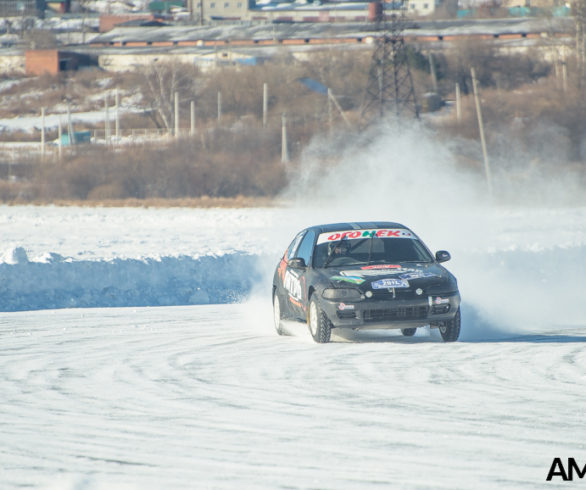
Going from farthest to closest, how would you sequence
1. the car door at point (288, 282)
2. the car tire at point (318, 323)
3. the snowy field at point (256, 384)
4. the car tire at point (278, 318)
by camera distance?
the car tire at point (278, 318), the car door at point (288, 282), the car tire at point (318, 323), the snowy field at point (256, 384)

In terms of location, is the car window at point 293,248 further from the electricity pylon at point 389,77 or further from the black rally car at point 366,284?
the electricity pylon at point 389,77

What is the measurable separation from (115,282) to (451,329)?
7557mm

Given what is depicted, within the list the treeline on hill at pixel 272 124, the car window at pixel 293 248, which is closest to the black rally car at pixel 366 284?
the car window at pixel 293 248

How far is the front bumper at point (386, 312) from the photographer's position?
29.7 ft

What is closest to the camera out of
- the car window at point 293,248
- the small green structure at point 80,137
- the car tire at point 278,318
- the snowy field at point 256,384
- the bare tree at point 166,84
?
the snowy field at point 256,384

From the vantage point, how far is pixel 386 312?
9070mm

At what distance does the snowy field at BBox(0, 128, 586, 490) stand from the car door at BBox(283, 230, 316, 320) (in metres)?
0.40

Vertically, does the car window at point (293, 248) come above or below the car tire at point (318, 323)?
above

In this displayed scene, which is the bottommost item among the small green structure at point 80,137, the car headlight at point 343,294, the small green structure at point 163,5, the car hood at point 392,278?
the small green structure at point 80,137

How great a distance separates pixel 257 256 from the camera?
17.9 metres

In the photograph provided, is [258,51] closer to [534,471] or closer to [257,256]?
[257,256]

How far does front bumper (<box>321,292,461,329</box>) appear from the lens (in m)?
9.05

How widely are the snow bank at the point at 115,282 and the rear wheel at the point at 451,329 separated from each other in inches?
240

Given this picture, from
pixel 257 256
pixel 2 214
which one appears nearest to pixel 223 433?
pixel 257 256
